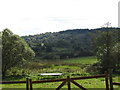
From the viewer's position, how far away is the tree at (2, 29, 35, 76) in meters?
46.4

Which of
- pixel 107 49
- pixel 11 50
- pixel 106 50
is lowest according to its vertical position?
pixel 106 50

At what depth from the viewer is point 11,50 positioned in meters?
46.9

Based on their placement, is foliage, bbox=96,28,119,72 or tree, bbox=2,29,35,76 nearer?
tree, bbox=2,29,35,76

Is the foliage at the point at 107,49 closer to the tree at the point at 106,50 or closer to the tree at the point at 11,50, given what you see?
the tree at the point at 106,50

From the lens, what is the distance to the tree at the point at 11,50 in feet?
152

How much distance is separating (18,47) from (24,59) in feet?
9.99

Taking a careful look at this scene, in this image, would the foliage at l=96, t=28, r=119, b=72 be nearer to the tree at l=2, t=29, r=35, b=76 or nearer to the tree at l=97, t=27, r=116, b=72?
the tree at l=97, t=27, r=116, b=72

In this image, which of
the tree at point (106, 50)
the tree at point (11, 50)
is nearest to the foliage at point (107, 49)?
the tree at point (106, 50)

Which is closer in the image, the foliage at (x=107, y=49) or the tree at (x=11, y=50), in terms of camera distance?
the tree at (x=11, y=50)

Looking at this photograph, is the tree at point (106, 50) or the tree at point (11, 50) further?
the tree at point (106, 50)

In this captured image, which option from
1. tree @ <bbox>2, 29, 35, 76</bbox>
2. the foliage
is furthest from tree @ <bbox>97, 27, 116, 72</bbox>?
tree @ <bbox>2, 29, 35, 76</bbox>

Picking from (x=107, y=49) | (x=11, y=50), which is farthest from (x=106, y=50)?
(x=11, y=50)

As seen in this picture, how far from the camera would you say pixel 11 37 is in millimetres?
48531

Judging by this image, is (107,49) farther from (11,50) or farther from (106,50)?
(11,50)
